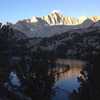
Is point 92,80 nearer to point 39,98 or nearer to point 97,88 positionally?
point 97,88

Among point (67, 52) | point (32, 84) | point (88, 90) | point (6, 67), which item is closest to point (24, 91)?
point (32, 84)

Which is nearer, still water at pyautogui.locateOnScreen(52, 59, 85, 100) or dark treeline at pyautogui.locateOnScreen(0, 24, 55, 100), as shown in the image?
dark treeline at pyautogui.locateOnScreen(0, 24, 55, 100)

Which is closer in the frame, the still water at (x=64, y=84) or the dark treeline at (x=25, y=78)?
the dark treeline at (x=25, y=78)

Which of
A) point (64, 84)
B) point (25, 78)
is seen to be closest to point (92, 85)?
point (25, 78)

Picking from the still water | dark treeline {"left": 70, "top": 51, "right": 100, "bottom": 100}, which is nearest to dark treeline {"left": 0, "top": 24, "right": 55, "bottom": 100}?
dark treeline {"left": 70, "top": 51, "right": 100, "bottom": 100}

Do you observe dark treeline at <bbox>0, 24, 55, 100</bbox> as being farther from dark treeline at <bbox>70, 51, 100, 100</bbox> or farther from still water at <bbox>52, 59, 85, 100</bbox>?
still water at <bbox>52, 59, 85, 100</bbox>

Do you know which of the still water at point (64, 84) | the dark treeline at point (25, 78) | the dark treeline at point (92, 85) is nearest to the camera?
the dark treeline at point (92, 85)

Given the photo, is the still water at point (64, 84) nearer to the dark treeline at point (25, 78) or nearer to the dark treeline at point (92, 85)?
the dark treeline at point (25, 78)

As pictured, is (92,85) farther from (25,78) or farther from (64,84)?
(64,84)

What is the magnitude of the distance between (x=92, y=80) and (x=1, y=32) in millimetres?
10472

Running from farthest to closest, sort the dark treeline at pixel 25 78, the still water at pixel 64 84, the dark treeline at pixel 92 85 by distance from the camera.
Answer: the still water at pixel 64 84
the dark treeline at pixel 25 78
the dark treeline at pixel 92 85

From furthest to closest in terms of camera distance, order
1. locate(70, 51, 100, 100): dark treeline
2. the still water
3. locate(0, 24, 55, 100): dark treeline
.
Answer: the still water, locate(0, 24, 55, 100): dark treeline, locate(70, 51, 100, 100): dark treeline

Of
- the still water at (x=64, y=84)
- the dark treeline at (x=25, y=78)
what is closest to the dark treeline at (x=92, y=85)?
the dark treeline at (x=25, y=78)

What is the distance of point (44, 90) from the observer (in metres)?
32.3
